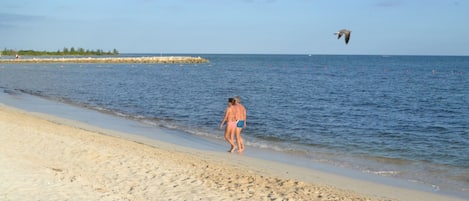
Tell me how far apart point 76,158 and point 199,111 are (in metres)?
15.7

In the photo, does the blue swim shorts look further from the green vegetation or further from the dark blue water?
the green vegetation

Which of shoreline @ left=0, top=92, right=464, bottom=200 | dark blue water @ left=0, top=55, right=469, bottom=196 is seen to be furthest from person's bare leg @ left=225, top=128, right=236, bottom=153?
dark blue water @ left=0, top=55, right=469, bottom=196

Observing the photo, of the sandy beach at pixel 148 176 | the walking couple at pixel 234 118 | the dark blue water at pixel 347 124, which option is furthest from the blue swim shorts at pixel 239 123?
the dark blue water at pixel 347 124

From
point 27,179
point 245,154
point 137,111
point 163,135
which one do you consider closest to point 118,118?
point 137,111

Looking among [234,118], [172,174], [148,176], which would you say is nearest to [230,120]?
[234,118]

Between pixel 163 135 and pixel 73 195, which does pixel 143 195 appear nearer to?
pixel 73 195

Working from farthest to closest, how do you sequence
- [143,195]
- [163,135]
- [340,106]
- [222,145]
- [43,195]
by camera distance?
[340,106] < [163,135] < [222,145] < [143,195] < [43,195]

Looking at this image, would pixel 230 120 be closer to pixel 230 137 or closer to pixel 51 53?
pixel 230 137

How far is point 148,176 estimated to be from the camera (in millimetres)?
9914

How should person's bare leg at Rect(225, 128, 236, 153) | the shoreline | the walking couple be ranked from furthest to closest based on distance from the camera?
person's bare leg at Rect(225, 128, 236, 153) → the walking couple → the shoreline

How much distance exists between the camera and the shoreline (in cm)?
877

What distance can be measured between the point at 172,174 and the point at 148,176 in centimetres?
51

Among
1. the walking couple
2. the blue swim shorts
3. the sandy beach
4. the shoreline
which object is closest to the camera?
the sandy beach

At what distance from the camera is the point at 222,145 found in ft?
51.5
